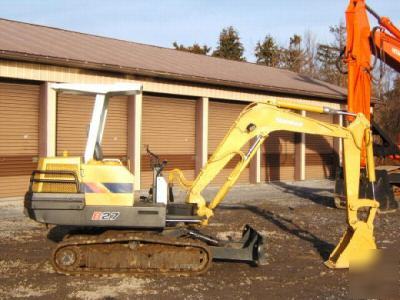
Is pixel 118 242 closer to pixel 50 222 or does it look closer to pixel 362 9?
pixel 50 222

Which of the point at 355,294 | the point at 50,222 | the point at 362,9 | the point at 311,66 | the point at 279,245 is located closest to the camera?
the point at 355,294

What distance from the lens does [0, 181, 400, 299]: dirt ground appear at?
704 cm

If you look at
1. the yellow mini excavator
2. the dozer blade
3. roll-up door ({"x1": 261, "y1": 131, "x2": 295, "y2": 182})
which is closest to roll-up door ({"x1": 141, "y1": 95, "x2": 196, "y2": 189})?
roll-up door ({"x1": 261, "y1": 131, "x2": 295, "y2": 182})

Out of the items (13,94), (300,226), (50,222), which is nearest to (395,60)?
(300,226)

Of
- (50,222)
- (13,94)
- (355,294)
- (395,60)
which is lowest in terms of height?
(355,294)

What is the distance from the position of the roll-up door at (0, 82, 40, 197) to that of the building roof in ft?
3.69

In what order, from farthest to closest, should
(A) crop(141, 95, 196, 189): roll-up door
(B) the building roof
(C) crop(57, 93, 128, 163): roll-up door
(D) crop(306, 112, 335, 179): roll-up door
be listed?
1. (D) crop(306, 112, 335, 179): roll-up door
2. (A) crop(141, 95, 196, 189): roll-up door
3. (C) crop(57, 93, 128, 163): roll-up door
4. (B) the building roof

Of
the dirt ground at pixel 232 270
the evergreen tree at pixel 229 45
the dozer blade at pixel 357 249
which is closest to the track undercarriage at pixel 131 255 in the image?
the dirt ground at pixel 232 270

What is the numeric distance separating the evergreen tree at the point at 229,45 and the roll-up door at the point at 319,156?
25.2 meters

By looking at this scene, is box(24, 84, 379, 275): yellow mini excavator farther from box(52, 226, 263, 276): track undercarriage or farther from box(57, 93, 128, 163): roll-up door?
box(57, 93, 128, 163): roll-up door

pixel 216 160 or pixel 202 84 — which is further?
pixel 202 84

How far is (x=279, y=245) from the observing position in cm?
1009

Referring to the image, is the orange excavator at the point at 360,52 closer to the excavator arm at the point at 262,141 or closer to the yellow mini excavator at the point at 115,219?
the excavator arm at the point at 262,141

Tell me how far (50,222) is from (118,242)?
3.03 ft
